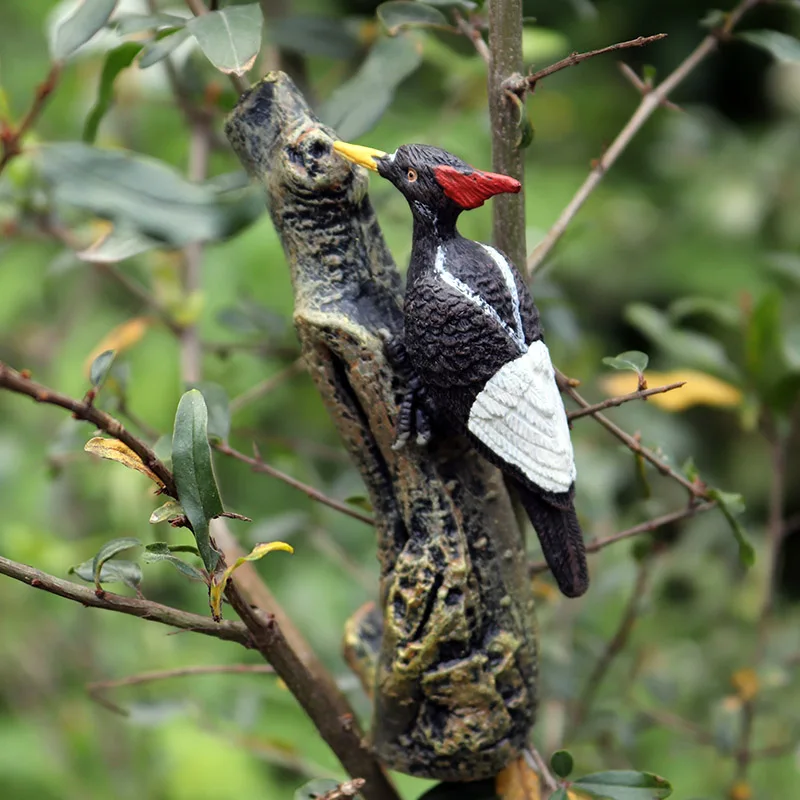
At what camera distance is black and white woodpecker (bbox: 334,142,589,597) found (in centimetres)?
54

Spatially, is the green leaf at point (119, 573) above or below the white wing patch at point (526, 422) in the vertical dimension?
below

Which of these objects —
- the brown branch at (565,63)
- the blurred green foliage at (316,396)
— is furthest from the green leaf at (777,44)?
the brown branch at (565,63)

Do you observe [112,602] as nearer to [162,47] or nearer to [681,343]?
[162,47]

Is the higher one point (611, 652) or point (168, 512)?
point (168, 512)

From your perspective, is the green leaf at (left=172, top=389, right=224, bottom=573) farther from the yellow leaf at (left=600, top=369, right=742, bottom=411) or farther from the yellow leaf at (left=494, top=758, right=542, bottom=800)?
the yellow leaf at (left=600, top=369, right=742, bottom=411)

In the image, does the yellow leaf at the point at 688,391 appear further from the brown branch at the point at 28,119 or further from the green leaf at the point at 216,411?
the brown branch at the point at 28,119

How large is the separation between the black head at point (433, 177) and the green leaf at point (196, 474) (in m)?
0.17

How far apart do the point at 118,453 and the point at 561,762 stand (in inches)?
13.0

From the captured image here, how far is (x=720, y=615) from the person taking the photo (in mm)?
1364

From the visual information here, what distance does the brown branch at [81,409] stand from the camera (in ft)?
1.58

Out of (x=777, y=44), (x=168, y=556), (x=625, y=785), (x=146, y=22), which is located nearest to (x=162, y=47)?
(x=146, y=22)

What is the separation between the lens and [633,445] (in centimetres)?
64

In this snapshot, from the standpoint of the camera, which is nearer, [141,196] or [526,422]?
[526,422]

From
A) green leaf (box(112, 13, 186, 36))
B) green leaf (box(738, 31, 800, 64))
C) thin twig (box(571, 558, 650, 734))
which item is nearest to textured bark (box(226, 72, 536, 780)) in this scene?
green leaf (box(112, 13, 186, 36))
